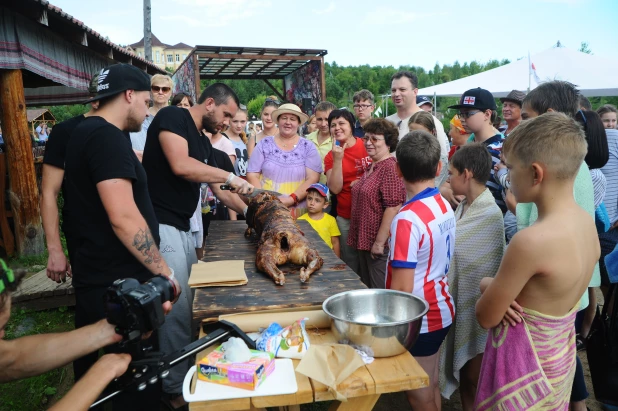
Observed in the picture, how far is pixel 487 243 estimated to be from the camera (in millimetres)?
2738

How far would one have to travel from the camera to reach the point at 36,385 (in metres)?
3.79

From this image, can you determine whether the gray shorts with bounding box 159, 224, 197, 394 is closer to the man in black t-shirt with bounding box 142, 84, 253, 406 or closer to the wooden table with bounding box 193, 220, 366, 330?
the man in black t-shirt with bounding box 142, 84, 253, 406

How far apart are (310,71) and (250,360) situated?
1349 centimetres

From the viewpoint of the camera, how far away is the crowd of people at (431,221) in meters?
1.83

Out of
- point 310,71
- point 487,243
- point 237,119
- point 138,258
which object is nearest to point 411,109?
point 237,119

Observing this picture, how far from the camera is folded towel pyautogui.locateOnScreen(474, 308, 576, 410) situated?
6.09 feet

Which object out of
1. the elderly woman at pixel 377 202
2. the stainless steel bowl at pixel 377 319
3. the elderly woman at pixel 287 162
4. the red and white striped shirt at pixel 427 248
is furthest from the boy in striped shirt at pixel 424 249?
the elderly woman at pixel 287 162

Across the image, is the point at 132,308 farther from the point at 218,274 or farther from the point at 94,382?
the point at 218,274

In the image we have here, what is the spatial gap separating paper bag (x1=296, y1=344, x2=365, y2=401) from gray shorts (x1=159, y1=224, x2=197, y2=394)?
5.81 feet

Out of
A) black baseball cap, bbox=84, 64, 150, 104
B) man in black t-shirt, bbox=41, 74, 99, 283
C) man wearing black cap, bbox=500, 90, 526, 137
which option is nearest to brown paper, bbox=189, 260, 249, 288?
man in black t-shirt, bbox=41, 74, 99, 283

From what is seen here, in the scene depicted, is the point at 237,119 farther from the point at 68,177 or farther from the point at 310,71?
the point at 310,71

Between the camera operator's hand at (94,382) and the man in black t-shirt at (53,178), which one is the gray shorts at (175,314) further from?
the camera operator's hand at (94,382)

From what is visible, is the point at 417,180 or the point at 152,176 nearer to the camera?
the point at 417,180

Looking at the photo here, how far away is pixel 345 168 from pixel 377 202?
1.04m
